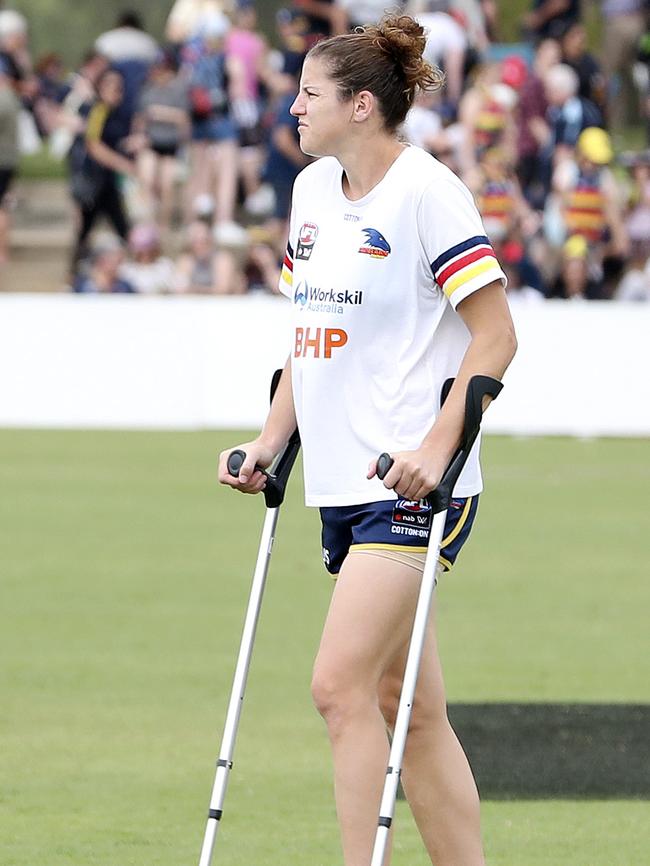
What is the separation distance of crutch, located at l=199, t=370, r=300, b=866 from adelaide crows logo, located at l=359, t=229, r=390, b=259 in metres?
0.66

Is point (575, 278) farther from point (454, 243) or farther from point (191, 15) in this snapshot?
point (454, 243)

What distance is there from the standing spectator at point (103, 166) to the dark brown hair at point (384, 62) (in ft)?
56.3

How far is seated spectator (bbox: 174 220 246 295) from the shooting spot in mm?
20641

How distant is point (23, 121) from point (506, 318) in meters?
24.6

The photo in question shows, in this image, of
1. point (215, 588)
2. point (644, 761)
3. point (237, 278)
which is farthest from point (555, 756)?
point (237, 278)

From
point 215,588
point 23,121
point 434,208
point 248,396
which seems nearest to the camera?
point 434,208

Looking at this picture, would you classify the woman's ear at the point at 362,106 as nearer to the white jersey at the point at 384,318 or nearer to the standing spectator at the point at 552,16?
the white jersey at the point at 384,318

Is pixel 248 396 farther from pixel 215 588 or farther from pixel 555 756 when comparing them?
pixel 555 756

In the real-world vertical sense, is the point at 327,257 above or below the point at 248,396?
below

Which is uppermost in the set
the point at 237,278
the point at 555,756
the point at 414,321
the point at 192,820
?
the point at 237,278

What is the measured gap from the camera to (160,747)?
7488mm

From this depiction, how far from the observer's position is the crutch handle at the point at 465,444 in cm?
477

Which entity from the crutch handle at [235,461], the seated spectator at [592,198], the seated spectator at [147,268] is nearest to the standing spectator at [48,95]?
the seated spectator at [147,268]

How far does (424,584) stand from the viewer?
4734 mm
